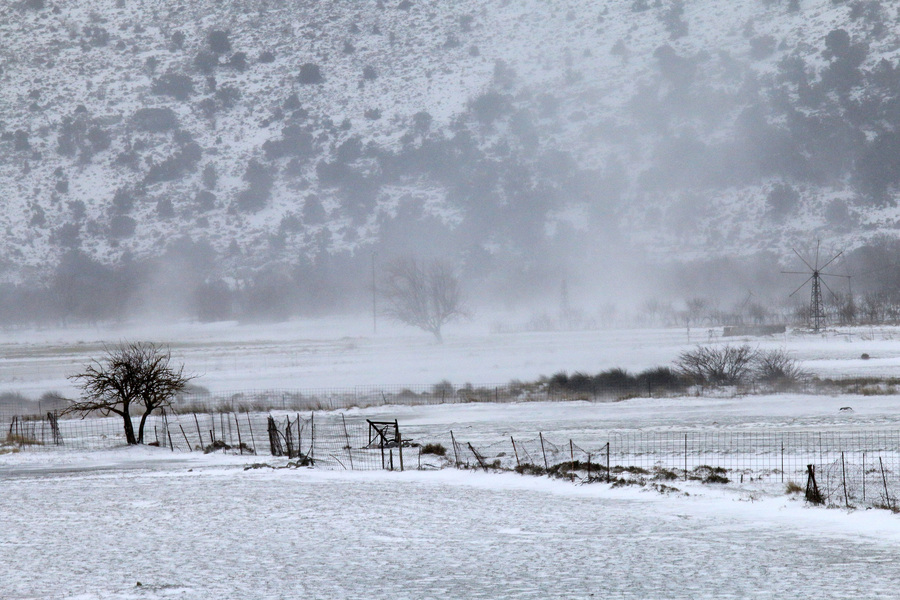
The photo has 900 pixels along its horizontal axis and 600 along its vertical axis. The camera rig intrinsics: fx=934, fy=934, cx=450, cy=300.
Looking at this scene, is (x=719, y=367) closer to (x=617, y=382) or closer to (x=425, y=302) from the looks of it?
(x=617, y=382)

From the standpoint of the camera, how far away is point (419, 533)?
18375 millimetres

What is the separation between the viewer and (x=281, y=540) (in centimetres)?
1806

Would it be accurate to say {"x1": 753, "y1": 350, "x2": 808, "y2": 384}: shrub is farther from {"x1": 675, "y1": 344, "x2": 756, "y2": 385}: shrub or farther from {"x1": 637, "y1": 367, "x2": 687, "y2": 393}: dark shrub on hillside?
{"x1": 637, "y1": 367, "x2": 687, "y2": 393}: dark shrub on hillside

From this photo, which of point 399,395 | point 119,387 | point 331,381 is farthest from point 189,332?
point 119,387

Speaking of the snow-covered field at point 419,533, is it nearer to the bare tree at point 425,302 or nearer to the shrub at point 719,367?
the shrub at point 719,367

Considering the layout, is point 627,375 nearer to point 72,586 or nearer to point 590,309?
point 72,586

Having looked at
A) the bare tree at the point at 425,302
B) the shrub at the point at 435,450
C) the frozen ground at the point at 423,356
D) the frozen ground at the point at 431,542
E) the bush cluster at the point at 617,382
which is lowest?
the frozen ground at the point at 431,542

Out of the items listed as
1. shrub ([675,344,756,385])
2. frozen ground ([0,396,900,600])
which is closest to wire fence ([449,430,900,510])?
frozen ground ([0,396,900,600])

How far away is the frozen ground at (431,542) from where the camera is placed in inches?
560

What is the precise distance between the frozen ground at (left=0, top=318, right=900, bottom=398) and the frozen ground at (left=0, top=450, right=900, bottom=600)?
34.9 m

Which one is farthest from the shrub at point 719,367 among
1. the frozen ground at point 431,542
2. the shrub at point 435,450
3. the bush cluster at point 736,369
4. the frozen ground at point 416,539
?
the frozen ground at point 431,542

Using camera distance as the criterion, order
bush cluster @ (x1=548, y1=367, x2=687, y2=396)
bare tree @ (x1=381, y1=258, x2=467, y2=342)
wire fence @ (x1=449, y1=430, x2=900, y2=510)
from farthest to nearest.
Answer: bare tree @ (x1=381, y1=258, x2=467, y2=342), bush cluster @ (x1=548, y1=367, x2=687, y2=396), wire fence @ (x1=449, y1=430, x2=900, y2=510)

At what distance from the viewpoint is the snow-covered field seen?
47.1 ft

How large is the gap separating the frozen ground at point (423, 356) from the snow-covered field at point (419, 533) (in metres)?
26.3
